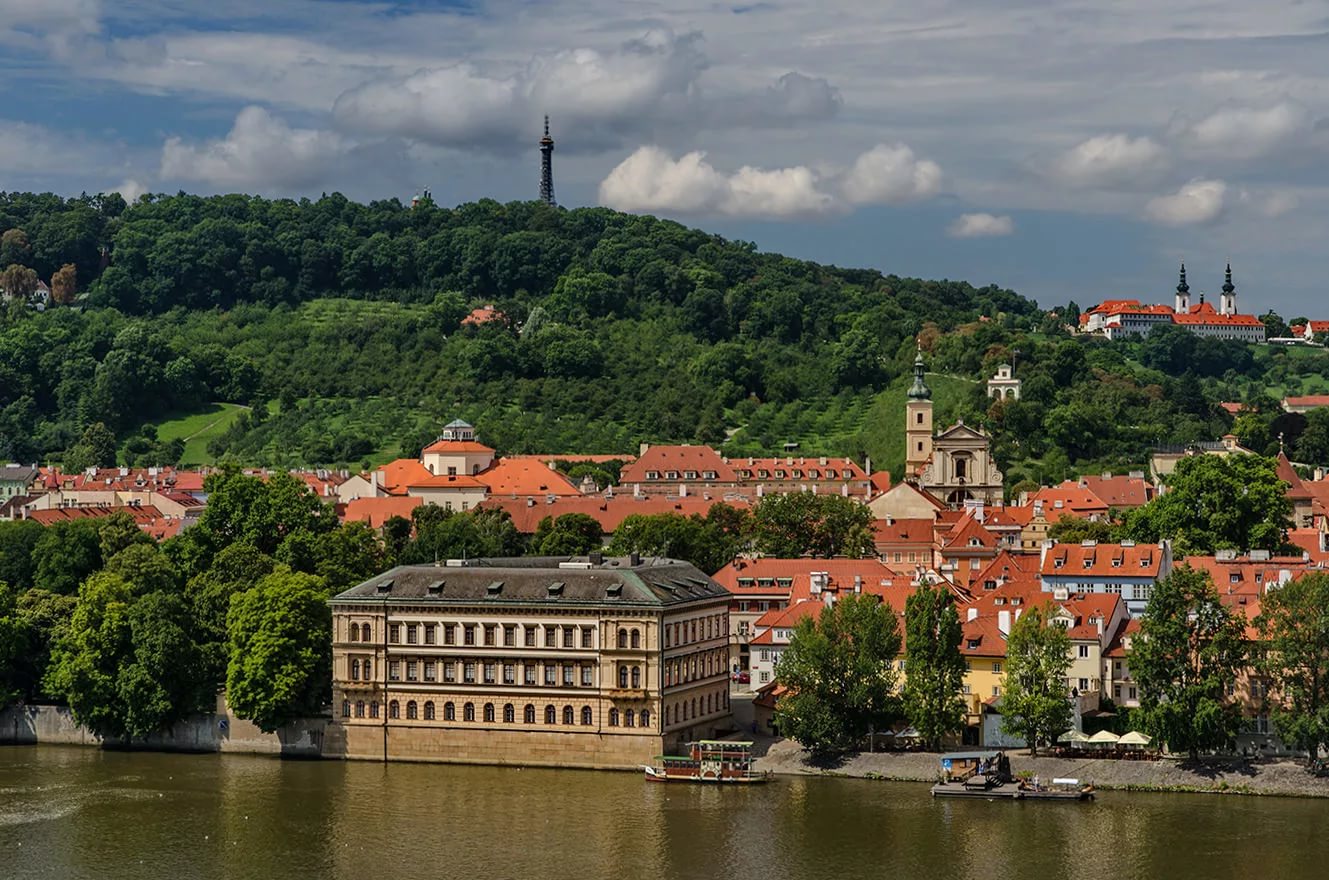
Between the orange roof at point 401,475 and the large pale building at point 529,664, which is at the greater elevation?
the orange roof at point 401,475

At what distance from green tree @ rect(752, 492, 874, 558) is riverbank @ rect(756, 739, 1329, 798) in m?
35.0

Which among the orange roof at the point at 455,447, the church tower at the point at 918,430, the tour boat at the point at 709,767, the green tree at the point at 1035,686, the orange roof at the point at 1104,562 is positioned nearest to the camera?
the green tree at the point at 1035,686

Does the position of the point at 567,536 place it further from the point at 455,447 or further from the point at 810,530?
the point at 455,447

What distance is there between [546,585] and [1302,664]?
26777mm

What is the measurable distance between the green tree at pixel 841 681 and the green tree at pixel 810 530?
33597 millimetres

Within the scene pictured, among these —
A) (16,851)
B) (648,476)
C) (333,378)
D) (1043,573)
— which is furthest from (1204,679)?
(333,378)

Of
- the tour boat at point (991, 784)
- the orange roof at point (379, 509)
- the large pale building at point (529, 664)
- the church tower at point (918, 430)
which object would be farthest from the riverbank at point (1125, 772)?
the church tower at point (918, 430)

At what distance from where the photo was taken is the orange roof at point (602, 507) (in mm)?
120375

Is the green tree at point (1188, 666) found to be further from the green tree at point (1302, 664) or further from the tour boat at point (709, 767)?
the tour boat at point (709, 767)

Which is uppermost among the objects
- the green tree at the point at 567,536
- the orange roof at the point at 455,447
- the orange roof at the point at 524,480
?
the orange roof at the point at 455,447

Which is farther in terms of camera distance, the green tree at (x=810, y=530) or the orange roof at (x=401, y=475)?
the orange roof at (x=401, y=475)

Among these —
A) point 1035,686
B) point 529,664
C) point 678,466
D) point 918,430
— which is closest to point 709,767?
point 529,664

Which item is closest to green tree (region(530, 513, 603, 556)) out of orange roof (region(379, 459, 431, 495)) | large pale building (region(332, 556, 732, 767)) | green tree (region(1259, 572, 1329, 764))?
orange roof (region(379, 459, 431, 495))

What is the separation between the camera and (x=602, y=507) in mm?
123250
